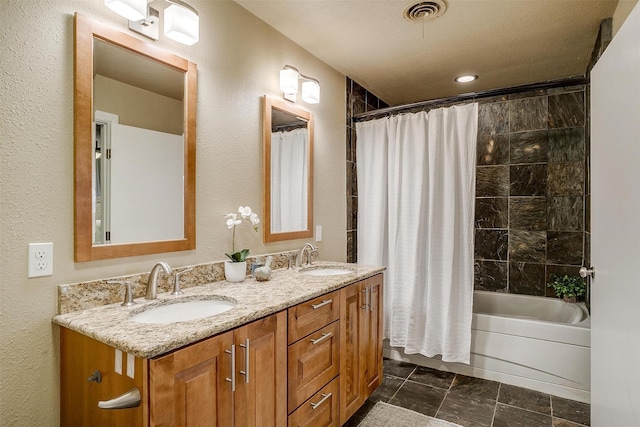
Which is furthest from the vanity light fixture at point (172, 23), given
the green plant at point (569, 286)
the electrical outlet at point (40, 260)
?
the green plant at point (569, 286)

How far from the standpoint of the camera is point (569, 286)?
9.54 ft

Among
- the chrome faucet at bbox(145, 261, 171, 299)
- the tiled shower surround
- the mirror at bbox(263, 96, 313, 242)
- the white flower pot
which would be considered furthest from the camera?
the tiled shower surround

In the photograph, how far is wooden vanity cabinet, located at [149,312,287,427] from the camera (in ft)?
3.32

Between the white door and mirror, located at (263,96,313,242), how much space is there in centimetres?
164

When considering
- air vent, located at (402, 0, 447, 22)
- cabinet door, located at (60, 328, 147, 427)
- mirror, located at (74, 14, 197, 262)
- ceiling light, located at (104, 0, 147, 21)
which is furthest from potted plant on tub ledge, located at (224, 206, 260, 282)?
air vent, located at (402, 0, 447, 22)

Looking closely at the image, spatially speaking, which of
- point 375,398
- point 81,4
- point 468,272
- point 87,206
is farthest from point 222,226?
point 468,272

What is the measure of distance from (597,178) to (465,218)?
3.16ft

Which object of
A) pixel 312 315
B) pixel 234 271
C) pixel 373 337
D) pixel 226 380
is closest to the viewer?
pixel 226 380

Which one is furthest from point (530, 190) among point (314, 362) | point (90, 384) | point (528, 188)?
point (90, 384)

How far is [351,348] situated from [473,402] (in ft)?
3.35

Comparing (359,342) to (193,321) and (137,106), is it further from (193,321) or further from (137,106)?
(137,106)

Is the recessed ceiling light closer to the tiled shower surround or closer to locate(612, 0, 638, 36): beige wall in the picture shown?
the tiled shower surround

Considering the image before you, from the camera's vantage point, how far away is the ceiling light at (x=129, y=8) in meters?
1.33

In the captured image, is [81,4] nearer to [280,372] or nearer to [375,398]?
[280,372]
